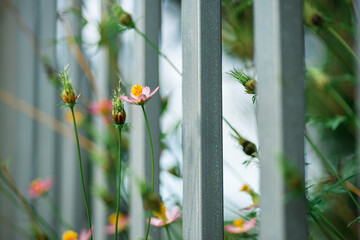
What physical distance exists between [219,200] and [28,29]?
1.65 m

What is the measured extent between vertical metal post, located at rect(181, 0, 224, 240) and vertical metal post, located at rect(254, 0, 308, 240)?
0.15m

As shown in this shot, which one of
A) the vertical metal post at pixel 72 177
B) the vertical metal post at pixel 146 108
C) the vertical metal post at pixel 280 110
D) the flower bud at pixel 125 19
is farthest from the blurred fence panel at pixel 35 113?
the vertical metal post at pixel 280 110

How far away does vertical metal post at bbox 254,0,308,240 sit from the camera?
49cm

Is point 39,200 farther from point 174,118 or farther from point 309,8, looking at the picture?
point 309,8

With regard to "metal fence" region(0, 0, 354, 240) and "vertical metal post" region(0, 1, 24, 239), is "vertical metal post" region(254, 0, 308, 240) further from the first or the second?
"vertical metal post" region(0, 1, 24, 239)

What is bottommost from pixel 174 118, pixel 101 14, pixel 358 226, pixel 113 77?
pixel 358 226

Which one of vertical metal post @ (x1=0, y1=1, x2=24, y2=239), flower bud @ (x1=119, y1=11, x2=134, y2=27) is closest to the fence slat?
vertical metal post @ (x1=0, y1=1, x2=24, y2=239)

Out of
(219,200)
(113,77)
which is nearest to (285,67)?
(219,200)

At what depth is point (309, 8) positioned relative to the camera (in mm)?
807

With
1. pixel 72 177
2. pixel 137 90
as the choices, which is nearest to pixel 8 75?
pixel 72 177

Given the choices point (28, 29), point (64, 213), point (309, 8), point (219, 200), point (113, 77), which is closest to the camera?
point (219, 200)

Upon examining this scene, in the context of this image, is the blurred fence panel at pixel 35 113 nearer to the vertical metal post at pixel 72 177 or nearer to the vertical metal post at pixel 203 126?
the vertical metal post at pixel 72 177

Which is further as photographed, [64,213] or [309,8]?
[64,213]

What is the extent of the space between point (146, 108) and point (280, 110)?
470 mm
